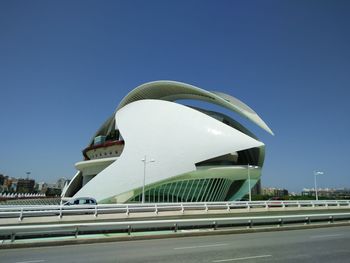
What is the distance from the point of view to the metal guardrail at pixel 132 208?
1527cm

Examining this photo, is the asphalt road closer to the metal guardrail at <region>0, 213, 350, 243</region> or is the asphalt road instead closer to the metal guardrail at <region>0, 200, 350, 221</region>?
the metal guardrail at <region>0, 213, 350, 243</region>

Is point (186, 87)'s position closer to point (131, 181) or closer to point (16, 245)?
point (131, 181)

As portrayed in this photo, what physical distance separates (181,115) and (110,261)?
28.8 meters

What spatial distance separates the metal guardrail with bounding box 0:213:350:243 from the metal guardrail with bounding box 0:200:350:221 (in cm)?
368

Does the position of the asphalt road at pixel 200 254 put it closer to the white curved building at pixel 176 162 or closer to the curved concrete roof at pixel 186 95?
the white curved building at pixel 176 162

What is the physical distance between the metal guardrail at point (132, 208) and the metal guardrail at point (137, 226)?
3678mm

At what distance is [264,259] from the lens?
7289mm

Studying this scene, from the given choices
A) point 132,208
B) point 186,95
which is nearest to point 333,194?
point 186,95

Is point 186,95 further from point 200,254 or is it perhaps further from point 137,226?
point 200,254

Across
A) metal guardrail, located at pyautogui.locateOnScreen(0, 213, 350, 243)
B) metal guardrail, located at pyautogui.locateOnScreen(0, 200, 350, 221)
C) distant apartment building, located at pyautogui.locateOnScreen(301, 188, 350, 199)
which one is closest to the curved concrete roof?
metal guardrail, located at pyautogui.locateOnScreen(0, 200, 350, 221)

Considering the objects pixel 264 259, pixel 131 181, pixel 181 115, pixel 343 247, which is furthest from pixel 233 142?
pixel 264 259

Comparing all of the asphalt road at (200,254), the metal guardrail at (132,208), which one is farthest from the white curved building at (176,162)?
the asphalt road at (200,254)

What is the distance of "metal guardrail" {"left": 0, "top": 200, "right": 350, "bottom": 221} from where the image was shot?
15266 millimetres

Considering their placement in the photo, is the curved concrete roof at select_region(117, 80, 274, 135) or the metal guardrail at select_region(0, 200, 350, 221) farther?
the curved concrete roof at select_region(117, 80, 274, 135)
